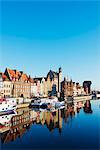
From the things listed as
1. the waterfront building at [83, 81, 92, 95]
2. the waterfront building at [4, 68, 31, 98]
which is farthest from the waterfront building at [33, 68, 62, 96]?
the waterfront building at [83, 81, 92, 95]

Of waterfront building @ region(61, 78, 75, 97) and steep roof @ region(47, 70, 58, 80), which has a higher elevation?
steep roof @ region(47, 70, 58, 80)

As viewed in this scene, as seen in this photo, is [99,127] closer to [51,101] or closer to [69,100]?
[51,101]

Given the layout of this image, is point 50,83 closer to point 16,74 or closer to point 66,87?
point 66,87

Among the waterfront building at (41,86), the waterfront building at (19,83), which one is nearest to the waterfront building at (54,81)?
the waterfront building at (41,86)

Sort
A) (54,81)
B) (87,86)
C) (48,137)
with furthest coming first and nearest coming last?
(87,86) → (54,81) → (48,137)

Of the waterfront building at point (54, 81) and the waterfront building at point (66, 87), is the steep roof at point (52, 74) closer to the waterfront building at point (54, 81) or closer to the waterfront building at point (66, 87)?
the waterfront building at point (54, 81)

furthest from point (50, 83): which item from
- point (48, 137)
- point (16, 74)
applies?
point (48, 137)

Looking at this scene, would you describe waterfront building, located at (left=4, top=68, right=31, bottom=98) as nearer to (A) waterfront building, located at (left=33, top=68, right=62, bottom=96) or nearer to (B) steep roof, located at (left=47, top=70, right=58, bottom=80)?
(A) waterfront building, located at (left=33, top=68, right=62, bottom=96)

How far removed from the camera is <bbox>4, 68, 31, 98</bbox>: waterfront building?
5172 cm

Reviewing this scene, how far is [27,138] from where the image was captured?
20031mm

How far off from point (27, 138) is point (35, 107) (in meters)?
23.0

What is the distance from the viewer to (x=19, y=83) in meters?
54.0

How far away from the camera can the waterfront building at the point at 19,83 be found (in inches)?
2036

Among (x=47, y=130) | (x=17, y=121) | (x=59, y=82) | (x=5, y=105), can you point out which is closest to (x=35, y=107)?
(x=5, y=105)
